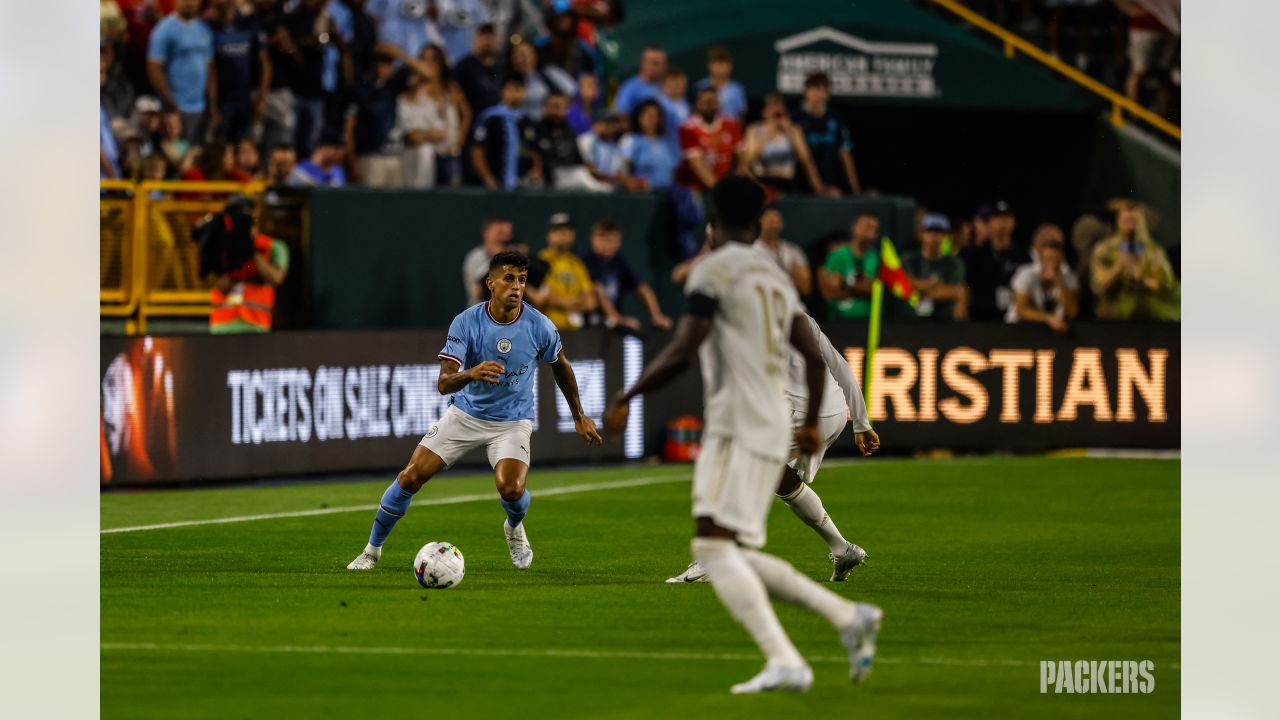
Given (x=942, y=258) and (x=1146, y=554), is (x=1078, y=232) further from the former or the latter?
(x=1146, y=554)

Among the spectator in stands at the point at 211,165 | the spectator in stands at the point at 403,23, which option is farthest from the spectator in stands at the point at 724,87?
the spectator in stands at the point at 211,165

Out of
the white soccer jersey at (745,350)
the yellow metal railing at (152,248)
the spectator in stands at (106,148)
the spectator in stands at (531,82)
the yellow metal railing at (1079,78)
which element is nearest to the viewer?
the white soccer jersey at (745,350)

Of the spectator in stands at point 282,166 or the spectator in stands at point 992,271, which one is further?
the spectator in stands at point 992,271

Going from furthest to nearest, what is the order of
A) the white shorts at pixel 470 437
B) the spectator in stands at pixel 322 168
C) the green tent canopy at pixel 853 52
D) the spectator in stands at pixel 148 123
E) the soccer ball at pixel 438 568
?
the green tent canopy at pixel 853 52, the spectator in stands at pixel 322 168, the spectator in stands at pixel 148 123, the white shorts at pixel 470 437, the soccer ball at pixel 438 568

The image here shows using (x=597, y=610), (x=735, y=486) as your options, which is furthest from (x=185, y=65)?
(x=735, y=486)

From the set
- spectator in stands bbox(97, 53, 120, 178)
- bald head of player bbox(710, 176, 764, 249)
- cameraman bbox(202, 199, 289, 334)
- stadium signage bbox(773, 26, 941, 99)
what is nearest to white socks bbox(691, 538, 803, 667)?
bald head of player bbox(710, 176, 764, 249)

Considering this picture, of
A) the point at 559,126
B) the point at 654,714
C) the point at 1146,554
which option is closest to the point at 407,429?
the point at 559,126

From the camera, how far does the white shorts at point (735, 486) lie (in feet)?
26.7

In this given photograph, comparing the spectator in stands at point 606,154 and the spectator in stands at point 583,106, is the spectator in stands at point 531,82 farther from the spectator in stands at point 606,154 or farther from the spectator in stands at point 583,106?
the spectator in stands at point 606,154

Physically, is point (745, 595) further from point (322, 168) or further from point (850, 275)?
point (850, 275)

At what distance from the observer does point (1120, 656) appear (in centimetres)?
952

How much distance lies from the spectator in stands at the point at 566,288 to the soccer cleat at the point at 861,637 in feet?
38.7

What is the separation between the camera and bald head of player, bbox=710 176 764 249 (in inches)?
329

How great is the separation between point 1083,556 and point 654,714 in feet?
20.4
